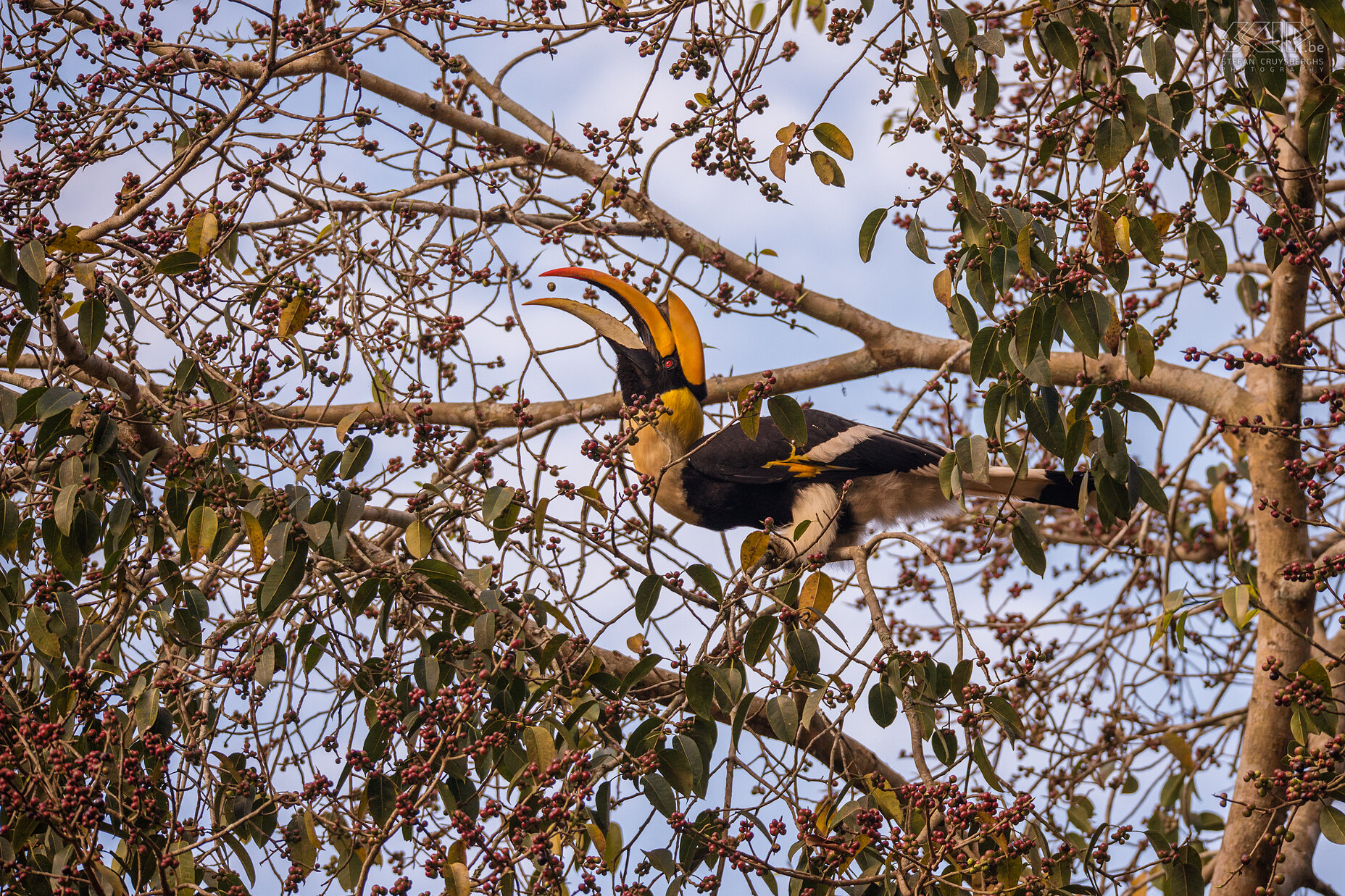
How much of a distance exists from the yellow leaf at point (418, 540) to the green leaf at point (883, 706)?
0.91 m

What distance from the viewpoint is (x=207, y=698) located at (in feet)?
7.77

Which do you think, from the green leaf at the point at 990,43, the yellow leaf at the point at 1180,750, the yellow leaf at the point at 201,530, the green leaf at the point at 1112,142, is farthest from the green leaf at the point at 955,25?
the yellow leaf at the point at 1180,750

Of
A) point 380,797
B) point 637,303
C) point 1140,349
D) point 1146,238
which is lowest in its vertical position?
point 380,797

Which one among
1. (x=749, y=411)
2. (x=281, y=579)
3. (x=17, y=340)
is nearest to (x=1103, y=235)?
(x=749, y=411)

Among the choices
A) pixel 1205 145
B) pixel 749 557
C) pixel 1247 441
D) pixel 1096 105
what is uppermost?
pixel 1247 441

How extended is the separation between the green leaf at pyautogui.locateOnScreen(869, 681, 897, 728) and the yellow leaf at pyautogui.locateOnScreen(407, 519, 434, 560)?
913mm

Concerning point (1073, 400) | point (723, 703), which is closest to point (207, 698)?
point (723, 703)

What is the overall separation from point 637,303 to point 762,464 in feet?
2.31

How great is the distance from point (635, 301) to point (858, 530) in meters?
1.19

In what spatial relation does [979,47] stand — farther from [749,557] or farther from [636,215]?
[636,215]

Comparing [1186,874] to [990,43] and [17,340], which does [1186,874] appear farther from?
[17,340]

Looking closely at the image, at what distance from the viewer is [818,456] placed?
375 cm

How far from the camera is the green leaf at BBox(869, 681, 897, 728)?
208 centimetres

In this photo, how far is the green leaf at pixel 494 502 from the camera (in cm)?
200
